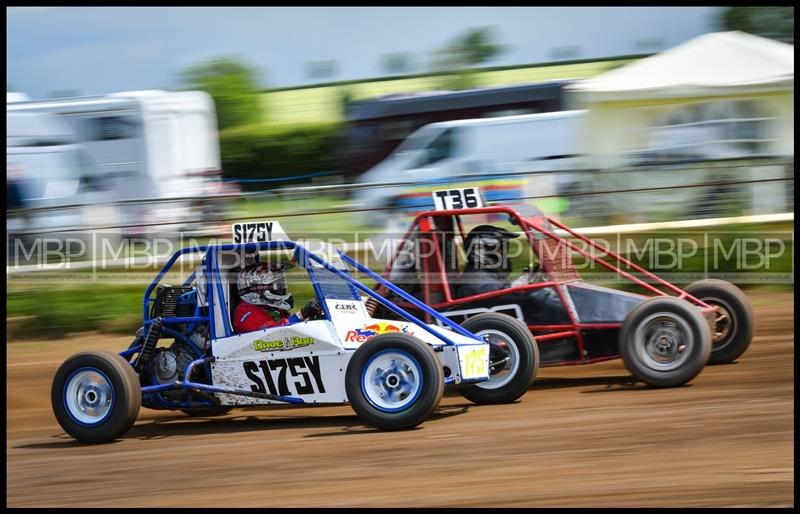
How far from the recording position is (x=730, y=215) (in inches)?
458

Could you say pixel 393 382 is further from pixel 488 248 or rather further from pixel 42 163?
pixel 42 163

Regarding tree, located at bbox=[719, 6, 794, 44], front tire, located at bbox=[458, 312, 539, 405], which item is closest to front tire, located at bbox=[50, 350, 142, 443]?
front tire, located at bbox=[458, 312, 539, 405]

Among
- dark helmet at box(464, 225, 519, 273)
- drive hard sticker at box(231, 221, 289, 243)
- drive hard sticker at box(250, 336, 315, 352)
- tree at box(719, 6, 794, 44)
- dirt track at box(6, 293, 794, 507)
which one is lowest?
dirt track at box(6, 293, 794, 507)

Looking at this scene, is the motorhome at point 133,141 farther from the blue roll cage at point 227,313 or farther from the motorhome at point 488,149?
the blue roll cage at point 227,313

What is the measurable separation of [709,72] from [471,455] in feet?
30.5

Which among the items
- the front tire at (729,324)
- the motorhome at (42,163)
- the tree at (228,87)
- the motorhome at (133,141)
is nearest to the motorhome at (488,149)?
the motorhome at (133,141)

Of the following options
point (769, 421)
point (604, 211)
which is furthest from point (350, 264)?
point (604, 211)

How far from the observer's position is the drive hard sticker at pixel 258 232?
6.96 meters

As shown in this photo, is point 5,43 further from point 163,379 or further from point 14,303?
point 14,303

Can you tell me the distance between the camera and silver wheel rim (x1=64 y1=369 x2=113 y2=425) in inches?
268

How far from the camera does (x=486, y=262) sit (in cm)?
802

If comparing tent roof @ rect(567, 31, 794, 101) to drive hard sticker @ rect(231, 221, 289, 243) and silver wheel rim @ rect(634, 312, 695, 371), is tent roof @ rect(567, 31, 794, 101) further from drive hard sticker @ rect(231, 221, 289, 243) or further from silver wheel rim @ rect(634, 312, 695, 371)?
drive hard sticker @ rect(231, 221, 289, 243)

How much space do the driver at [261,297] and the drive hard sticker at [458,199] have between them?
4.86 feet

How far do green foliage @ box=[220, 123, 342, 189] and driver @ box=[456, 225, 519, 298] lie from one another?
14.5m
